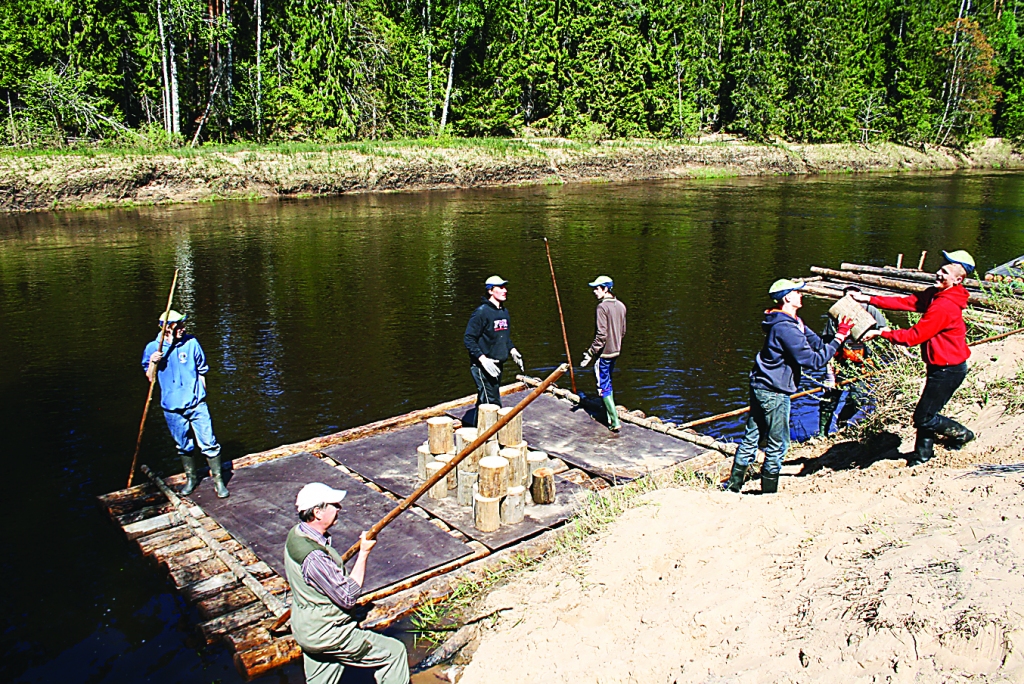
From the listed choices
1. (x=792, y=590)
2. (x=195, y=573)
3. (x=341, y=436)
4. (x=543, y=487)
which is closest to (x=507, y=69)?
(x=341, y=436)

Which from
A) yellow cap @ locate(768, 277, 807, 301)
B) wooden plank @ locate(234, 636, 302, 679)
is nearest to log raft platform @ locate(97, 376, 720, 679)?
wooden plank @ locate(234, 636, 302, 679)

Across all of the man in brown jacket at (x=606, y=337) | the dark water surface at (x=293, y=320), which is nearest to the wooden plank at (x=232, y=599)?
the dark water surface at (x=293, y=320)

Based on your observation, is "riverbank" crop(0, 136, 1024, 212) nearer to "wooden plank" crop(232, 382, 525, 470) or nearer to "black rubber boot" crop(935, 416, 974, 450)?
"wooden plank" crop(232, 382, 525, 470)

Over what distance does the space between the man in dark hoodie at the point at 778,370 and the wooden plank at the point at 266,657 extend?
4606 millimetres

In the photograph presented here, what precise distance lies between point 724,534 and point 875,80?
251ft

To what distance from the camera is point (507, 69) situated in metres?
57.8

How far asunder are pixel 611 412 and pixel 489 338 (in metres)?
2.07

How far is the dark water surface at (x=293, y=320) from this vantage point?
27.9 ft

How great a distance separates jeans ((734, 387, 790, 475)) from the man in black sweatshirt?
314cm

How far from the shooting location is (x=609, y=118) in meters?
62.2

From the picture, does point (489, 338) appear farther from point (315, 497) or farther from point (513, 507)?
point (315, 497)

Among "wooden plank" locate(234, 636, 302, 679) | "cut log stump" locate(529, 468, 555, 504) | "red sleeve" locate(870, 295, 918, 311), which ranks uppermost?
"red sleeve" locate(870, 295, 918, 311)

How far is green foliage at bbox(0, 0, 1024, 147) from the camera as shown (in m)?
43.4

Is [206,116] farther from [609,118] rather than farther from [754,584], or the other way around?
[754,584]
